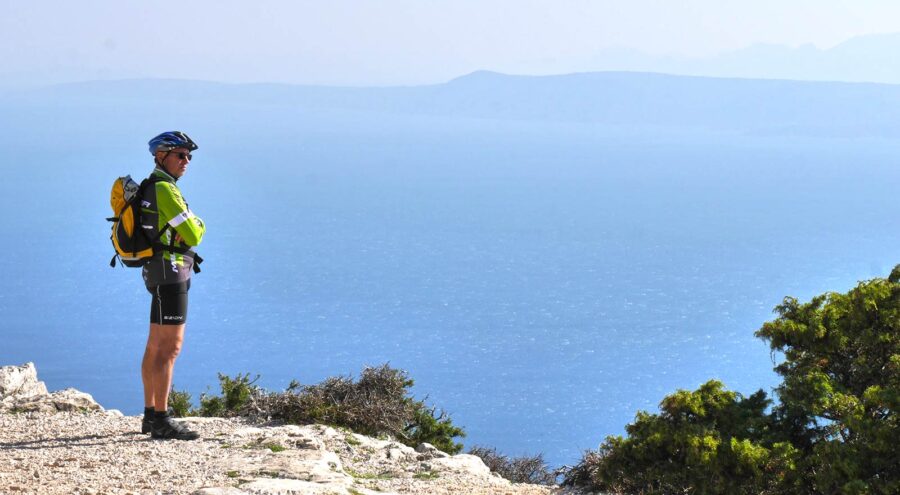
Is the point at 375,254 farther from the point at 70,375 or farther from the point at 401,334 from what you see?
the point at 70,375

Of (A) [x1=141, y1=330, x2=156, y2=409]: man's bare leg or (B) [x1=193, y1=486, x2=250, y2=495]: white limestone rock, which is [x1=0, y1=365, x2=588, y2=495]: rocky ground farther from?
(A) [x1=141, y1=330, x2=156, y2=409]: man's bare leg

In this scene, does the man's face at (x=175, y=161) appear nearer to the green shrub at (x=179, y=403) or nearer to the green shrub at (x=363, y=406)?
the green shrub at (x=363, y=406)

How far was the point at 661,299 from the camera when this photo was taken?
5522 inches

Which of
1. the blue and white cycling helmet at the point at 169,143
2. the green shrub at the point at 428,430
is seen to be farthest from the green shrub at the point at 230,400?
the blue and white cycling helmet at the point at 169,143

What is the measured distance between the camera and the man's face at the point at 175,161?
26.2 ft

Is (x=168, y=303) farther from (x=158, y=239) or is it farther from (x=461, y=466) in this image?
(x=461, y=466)

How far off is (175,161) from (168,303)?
47.5 inches

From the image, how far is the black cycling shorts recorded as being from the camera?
7918mm

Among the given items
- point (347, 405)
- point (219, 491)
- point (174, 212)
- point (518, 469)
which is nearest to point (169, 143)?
point (174, 212)

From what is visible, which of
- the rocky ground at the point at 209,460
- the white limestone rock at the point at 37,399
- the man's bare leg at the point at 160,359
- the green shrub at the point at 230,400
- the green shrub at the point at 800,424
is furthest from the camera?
the green shrub at the point at 230,400

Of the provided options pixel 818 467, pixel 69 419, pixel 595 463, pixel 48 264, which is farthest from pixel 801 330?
pixel 48 264

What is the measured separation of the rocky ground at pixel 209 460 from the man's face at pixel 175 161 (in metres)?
2.35

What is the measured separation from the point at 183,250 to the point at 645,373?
327 feet

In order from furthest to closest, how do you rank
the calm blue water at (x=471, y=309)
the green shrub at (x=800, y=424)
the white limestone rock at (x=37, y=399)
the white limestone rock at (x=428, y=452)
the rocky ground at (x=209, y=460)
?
the calm blue water at (x=471, y=309), the white limestone rock at (x=37, y=399), the white limestone rock at (x=428, y=452), the green shrub at (x=800, y=424), the rocky ground at (x=209, y=460)
